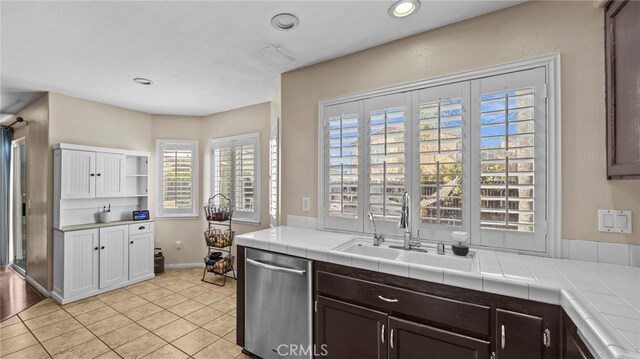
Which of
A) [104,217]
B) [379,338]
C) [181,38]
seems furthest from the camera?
[104,217]

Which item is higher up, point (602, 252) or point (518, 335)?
point (602, 252)

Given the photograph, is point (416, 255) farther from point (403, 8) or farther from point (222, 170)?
point (222, 170)

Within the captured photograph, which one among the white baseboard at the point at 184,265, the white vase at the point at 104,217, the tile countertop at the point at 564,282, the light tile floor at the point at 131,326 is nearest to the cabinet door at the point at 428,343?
the tile countertop at the point at 564,282

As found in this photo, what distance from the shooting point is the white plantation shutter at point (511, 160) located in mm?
1603

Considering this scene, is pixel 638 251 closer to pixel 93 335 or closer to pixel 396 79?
pixel 396 79

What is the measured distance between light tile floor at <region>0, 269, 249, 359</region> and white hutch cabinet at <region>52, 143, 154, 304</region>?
244 millimetres

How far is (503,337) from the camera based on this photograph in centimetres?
123

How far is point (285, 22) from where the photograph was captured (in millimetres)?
1852

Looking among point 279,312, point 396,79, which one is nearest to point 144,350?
point 279,312

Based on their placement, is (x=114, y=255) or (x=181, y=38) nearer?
(x=181, y=38)

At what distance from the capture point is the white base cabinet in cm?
304

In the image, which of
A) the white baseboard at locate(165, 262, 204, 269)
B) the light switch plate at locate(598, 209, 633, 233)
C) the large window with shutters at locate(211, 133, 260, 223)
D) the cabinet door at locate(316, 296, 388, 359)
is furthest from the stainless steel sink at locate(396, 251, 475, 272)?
the white baseboard at locate(165, 262, 204, 269)

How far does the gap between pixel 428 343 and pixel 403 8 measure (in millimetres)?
2008

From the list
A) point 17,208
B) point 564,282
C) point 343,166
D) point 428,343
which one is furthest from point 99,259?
point 564,282
